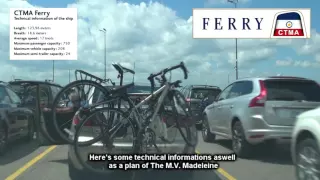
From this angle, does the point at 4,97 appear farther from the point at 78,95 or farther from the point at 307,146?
the point at 307,146

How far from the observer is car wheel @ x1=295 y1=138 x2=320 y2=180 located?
501 cm

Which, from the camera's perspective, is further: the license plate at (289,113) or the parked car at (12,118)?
the parked car at (12,118)

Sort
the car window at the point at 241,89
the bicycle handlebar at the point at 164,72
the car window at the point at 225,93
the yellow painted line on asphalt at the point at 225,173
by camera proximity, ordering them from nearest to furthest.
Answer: the bicycle handlebar at the point at 164,72 < the yellow painted line on asphalt at the point at 225,173 < the car window at the point at 241,89 < the car window at the point at 225,93

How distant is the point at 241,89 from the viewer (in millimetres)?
9273

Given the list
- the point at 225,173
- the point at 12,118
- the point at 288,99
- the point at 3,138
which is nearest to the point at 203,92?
the point at 288,99

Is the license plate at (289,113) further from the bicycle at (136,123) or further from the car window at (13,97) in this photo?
the car window at (13,97)

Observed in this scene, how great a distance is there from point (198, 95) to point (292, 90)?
23.8 feet

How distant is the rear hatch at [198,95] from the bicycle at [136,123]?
29.7ft

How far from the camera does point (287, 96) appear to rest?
820 cm

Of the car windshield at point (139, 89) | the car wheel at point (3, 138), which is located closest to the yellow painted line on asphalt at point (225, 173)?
the car windshield at point (139, 89)

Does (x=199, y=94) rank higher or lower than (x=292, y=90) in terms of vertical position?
lower

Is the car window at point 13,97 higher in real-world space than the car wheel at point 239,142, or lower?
higher

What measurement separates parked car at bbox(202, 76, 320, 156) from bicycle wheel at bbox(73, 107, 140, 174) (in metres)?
3.36

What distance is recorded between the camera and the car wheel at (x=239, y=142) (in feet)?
28.0
